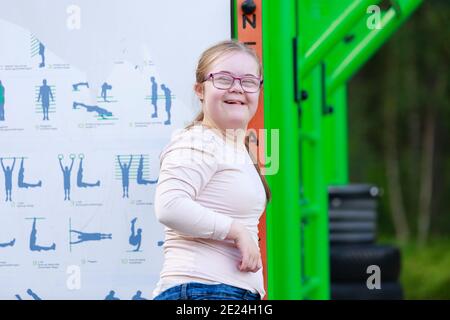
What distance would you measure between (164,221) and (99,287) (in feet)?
2.39

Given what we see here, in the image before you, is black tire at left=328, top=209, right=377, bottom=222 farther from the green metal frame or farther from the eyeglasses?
the eyeglasses

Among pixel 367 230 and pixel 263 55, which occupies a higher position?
pixel 263 55

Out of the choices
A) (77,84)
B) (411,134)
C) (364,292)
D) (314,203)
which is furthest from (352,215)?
(411,134)

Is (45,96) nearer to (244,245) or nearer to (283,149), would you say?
(283,149)

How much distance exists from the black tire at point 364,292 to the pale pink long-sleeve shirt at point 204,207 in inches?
105

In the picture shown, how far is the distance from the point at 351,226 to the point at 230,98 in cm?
314

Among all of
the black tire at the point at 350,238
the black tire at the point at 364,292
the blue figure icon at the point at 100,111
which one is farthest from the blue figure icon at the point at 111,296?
the black tire at the point at 350,238

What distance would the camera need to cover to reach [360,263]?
506cm

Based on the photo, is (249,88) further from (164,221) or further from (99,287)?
(99,287)

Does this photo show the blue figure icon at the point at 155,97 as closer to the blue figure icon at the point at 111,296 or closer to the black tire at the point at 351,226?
the blue figure icon at the point at 111,296

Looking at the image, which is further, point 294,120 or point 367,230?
point 367,230

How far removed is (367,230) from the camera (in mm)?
5426

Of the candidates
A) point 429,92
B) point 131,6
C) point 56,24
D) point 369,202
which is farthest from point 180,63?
point 429,92

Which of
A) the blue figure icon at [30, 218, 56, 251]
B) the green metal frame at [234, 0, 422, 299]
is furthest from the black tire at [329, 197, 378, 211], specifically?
the blue figure icon at [30, 218, 56, 251]
